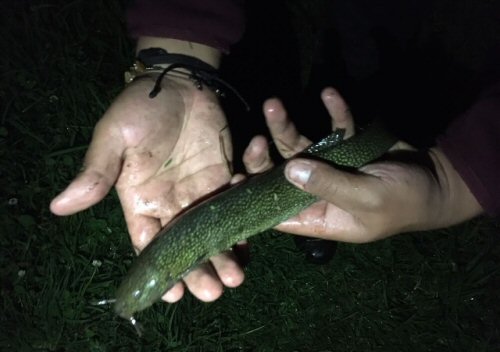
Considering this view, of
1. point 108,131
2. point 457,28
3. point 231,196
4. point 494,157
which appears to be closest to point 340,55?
point 457,28

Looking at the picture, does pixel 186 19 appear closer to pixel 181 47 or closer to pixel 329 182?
pixel 181 47

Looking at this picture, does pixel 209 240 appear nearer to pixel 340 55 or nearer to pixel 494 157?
pixel 494 157

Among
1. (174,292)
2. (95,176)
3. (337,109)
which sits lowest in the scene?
(174,292)

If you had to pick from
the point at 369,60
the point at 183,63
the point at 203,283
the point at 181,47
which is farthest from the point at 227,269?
the point at 369,60

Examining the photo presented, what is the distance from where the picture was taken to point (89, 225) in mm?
4004

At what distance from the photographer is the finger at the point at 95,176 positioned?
258cm

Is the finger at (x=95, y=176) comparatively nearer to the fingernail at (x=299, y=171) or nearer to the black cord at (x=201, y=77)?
the black cord at (x=201, y=77)

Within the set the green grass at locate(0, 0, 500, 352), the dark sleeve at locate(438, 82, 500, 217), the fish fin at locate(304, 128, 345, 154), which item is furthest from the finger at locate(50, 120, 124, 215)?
the dark sleeve at locate(438, 82, 500, 217)

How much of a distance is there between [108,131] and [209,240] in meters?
0.88

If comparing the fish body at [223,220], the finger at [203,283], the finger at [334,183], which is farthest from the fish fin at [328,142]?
the finger at [203,283]

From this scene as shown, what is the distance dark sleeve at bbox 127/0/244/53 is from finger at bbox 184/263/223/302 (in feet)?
5.54

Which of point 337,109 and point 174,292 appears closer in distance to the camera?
point 174,292

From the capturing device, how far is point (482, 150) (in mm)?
3129

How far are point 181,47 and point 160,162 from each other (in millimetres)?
999
